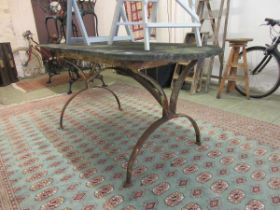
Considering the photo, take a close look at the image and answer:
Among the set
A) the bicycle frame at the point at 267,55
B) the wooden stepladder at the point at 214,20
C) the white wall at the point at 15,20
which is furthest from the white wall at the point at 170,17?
the bicycle frame at the point at 267,55

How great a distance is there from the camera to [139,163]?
1.61 metres

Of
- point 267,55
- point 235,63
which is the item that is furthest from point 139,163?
point 267,55

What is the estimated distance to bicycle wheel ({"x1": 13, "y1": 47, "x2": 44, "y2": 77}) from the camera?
4934 mm

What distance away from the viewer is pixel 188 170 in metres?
1.49

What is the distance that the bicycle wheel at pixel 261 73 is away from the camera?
8.75 feet

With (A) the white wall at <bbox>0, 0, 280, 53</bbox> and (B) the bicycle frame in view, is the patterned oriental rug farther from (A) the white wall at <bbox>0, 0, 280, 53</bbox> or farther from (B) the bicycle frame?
(A) the white wall at <bbox>0, 0, 280, 53</bbox>

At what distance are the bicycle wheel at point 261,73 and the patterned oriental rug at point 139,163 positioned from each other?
75cm

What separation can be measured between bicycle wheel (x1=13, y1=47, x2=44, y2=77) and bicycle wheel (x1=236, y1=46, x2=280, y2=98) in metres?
4.14

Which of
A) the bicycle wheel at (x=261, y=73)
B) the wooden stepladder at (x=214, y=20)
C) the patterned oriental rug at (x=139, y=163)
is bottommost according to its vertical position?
the patterned oriental rug at (x=139, y=163)

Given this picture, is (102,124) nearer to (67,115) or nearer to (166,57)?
(67,115)

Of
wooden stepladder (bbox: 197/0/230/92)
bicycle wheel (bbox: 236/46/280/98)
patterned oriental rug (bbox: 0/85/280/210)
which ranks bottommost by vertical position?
patterned oriental rug (bbox: 0/85/280/210)

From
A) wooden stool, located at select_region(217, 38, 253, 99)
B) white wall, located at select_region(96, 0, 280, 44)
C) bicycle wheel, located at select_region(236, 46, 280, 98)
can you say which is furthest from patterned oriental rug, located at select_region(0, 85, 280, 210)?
white wall, located at select_region(96, 0, 280, 44)

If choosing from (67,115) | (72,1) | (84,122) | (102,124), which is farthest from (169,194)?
(67,115)

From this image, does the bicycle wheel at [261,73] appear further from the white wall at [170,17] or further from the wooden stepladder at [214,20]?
the wooden stepladder at [214,20]
